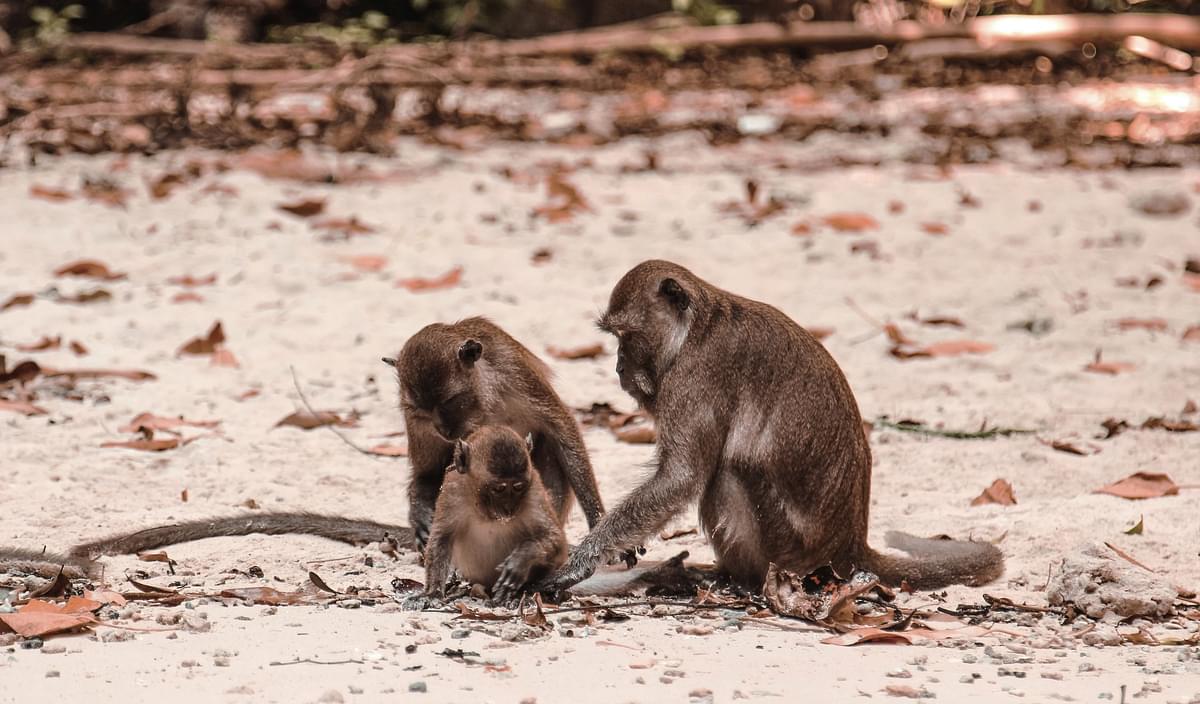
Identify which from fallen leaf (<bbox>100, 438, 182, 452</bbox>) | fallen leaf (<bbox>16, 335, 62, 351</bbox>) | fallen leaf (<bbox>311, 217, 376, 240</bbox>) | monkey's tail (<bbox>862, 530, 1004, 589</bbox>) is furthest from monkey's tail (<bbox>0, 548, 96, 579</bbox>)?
fallen leaf (<bbox>311, 217, 376, 240</bbox>)

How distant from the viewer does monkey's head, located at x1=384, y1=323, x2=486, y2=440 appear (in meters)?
5.20

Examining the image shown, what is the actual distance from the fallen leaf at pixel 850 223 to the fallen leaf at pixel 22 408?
5693mm

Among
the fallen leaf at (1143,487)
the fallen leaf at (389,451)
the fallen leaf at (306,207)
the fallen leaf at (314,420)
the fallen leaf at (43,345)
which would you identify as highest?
the fallen leaf at (306,207)

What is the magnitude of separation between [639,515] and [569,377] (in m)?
2.91

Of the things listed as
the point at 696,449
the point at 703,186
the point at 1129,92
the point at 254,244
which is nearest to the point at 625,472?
the point at 696,449

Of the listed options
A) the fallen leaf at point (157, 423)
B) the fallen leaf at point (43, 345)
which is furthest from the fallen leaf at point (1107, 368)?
the fallen leaf at point (43, 345)

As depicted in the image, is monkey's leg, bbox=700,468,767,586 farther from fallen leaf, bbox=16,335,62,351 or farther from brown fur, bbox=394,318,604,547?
fallen leaf, bbox=16,335,62,351

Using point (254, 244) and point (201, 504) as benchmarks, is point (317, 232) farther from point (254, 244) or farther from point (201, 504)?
point (201, 504)

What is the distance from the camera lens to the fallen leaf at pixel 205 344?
7.86 m

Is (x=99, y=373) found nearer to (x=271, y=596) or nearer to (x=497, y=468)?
(x=271, y=596)

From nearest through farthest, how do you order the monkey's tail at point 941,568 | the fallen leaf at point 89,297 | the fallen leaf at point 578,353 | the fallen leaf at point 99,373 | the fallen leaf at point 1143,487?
1. the monkey's tail at point 941,568
2. the fallen leaf at point 1143,487
3. the fallen leaf at point 99,373
4. the fallen leaf at point 578,353
5. the fallen leaf at point 89,297

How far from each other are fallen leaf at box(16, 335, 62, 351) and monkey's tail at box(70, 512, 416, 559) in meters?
2.81

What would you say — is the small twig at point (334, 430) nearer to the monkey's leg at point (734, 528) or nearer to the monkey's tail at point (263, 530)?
the monkey's tail at point (263, 530)

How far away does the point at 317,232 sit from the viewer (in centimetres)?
1009
